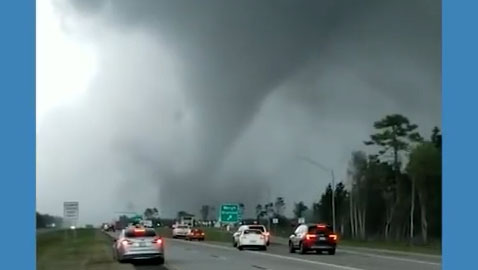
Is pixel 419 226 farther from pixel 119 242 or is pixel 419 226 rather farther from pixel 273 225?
pixel 119 242

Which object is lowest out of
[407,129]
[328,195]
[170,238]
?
[170,238]

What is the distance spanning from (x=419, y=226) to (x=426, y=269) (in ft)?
97.8

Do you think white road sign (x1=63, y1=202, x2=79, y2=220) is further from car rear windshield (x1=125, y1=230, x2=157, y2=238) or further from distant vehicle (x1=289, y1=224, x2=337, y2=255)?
distant vehicle (x1=289, y1=224, x2=337, y2=255)

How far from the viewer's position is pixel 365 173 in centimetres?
5762

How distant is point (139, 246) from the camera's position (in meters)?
35.1

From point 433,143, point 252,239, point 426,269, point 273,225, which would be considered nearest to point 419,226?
point 433,143

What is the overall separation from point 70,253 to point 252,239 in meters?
17.7

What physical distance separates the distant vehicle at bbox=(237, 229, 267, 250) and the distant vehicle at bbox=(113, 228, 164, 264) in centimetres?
1704

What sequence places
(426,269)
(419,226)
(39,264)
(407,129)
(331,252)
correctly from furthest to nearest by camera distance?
(419,226) → (407,129) → (331,252) → (426,269) → (39,264)

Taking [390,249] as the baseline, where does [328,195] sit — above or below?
above

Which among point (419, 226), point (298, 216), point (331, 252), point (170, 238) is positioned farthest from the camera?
point (170, 238)

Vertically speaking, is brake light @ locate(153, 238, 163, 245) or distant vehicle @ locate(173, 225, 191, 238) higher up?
brake light @ locate(153, 238, 163, 245)

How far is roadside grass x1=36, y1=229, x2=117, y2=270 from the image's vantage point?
29.8 m

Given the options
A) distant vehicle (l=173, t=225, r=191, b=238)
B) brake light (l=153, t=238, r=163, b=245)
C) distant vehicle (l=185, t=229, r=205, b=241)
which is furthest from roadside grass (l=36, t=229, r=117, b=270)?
distant vehicle (l=185, t=229, r=205, b=241)
